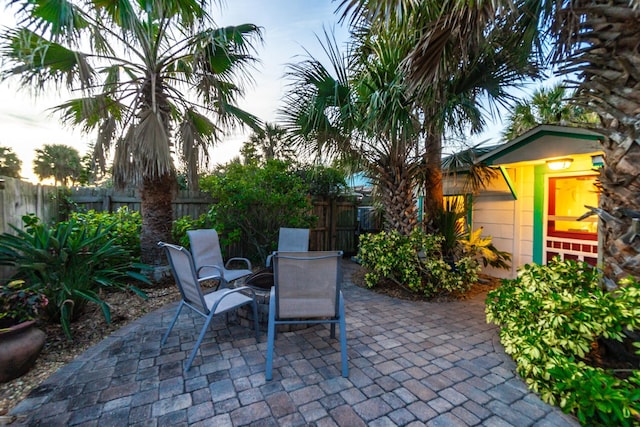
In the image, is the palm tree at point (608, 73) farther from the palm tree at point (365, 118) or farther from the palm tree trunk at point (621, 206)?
the palm tree at point (365, 118)

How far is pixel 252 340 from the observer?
286 centimetres

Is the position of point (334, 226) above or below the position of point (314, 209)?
below

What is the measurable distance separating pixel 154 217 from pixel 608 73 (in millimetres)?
5886

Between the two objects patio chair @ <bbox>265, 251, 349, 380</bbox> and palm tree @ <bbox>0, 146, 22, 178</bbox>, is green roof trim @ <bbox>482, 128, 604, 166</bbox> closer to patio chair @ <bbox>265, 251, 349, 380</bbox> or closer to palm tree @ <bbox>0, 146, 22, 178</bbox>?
patio chair @ <bbox>265, 251, 349, 380</bbox>

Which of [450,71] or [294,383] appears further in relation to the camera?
[450,71]

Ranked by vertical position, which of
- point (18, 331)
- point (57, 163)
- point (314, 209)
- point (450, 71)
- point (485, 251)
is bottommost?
point (18, 331)

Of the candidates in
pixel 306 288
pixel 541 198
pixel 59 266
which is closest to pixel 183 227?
pixel 59 266

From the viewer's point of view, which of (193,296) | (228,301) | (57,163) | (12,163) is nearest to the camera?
(193,296)

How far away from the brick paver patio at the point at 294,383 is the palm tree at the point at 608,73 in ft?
4.84

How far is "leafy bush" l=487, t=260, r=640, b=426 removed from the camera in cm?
167

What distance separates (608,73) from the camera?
233cm

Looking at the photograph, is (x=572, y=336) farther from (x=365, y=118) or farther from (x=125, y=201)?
(x=125, y=201)

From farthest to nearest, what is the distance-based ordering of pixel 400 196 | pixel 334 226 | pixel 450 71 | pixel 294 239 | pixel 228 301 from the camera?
pixel 334 226 < pixel 400 196 < pixel 294 239 < pixel 450 71 < pixel 228 301

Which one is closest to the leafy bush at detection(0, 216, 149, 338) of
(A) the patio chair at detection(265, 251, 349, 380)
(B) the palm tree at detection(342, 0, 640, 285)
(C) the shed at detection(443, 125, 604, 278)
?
(A) the patio chair at detection(265, 251, 349, 380)
